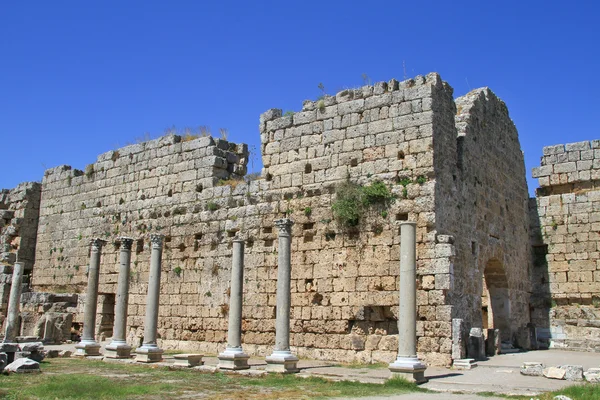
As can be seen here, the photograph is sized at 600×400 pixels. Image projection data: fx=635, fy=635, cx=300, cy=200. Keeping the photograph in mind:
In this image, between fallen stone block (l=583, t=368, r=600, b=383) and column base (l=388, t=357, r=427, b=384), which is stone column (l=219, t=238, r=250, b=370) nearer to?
column base (l=388, t=357, r=427, b=384)

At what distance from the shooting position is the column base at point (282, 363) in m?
11.9

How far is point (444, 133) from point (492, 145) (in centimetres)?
331

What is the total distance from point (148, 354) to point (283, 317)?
3.62 m

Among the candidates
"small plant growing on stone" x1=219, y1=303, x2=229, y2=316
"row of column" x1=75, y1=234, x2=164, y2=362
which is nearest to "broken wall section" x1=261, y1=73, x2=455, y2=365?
"small plant growing on stone" x1=219, y1=303, x2=229, y2=316

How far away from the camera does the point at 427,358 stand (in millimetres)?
12648

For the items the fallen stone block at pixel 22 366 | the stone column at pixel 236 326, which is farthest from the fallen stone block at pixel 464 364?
the fallen stone block at pixel 22 366

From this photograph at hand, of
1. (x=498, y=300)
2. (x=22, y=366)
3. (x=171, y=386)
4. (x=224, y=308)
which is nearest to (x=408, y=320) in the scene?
(x=171, y=386)

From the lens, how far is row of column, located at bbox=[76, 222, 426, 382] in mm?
10938

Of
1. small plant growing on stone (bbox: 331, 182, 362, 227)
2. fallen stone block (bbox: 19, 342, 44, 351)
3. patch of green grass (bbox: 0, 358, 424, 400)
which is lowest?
patch of green grass (bbox: 0, 358, 424, 400)

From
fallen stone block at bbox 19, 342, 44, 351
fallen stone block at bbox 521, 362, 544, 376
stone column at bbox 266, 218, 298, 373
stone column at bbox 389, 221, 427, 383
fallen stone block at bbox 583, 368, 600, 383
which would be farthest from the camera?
fallen stone block at bbox 19, 342, 44, 351

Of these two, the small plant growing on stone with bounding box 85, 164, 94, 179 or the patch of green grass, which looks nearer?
the patch of green grass

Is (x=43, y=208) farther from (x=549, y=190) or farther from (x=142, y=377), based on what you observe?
(x=549, y=190)

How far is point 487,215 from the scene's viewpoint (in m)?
15.9

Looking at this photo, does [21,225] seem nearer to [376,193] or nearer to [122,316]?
[122,316]
